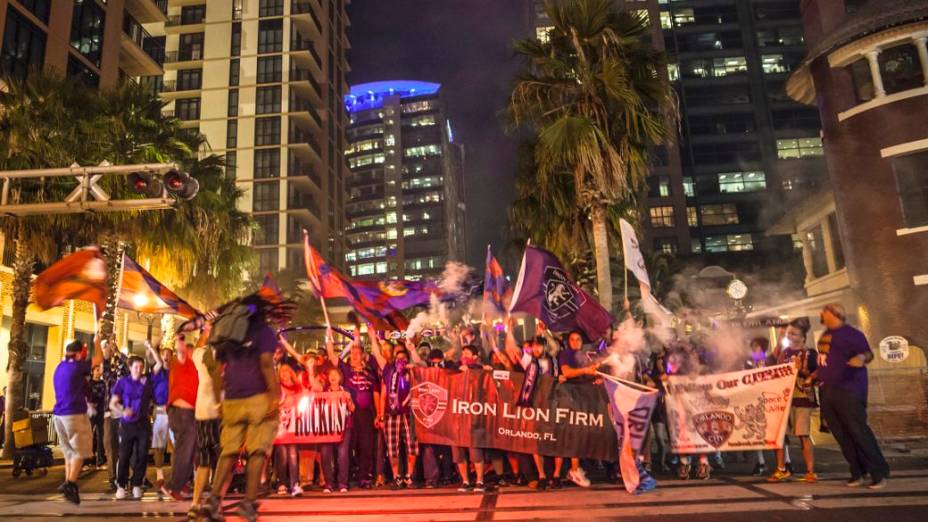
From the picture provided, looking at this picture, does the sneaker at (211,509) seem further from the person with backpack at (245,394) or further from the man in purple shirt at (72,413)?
the man in purple shirt at (72,413)

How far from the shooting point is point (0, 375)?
2159cm

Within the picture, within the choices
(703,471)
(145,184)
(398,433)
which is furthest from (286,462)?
(145,184)

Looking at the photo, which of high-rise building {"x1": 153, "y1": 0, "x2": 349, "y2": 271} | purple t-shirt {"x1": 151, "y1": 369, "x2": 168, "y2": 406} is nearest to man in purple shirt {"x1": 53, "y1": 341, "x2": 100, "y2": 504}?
purple t-shirt {"x1": 151, "y1": 369, "x2": 168, "y2": 406}

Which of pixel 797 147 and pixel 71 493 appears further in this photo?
pixel 797 147

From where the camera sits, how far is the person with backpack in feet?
17.7

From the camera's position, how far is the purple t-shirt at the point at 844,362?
729cm

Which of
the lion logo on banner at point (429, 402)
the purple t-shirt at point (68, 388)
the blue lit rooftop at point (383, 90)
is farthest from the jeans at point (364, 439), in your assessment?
the blue lit rooftop at point (383, 90)

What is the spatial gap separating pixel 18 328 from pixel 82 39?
17.4 meters

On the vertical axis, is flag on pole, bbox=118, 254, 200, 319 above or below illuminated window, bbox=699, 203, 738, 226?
below

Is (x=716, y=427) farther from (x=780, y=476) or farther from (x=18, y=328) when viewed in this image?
(x=18, y=328)

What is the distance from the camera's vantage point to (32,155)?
594 inches

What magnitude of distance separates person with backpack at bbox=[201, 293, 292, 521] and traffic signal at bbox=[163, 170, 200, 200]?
25.5ft

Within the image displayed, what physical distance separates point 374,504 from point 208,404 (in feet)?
7.47

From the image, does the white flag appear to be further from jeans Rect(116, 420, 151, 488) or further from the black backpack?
jeans Rect(116, 420, 151, 488)
